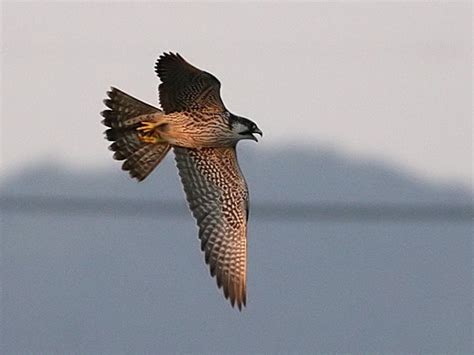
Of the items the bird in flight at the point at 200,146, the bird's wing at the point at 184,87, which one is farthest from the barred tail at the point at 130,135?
the bird's wing at the point at 184,87

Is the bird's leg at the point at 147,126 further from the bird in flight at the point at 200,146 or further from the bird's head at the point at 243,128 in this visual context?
the bird's head at the point at 243,128

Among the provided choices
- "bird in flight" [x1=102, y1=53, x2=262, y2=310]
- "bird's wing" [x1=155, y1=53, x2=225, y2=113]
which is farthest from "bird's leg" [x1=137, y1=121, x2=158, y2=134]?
"bird's wing" [x1=155, y1=53, x2=225, y2=113]

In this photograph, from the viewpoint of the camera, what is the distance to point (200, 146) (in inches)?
318

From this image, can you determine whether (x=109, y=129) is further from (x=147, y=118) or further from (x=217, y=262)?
(x=217, y=262)

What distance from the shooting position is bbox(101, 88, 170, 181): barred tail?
26.8 ft

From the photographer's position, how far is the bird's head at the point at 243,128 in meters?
7.94

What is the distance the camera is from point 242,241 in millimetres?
8336

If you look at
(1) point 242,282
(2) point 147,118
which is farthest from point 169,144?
(1) point 242,282

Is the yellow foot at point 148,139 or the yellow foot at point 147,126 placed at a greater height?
the yellow foot at point 147,126

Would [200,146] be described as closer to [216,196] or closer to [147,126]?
[147,126]

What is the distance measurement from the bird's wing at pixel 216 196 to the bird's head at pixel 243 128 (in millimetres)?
419

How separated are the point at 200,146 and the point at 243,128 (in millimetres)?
259

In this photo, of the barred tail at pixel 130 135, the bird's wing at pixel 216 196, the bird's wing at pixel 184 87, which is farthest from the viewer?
the bird's wing at pixel 216 196

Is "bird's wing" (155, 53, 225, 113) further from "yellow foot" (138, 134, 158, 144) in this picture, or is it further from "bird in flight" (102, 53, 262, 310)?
"yellow foot" (138, 134, 158, 144)
